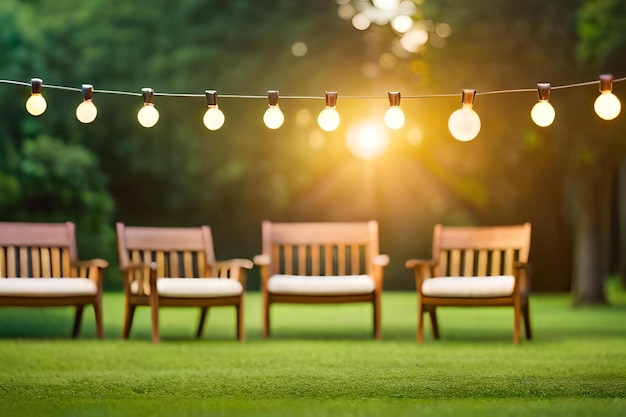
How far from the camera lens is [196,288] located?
22.9 ft

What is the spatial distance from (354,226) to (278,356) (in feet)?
6.06

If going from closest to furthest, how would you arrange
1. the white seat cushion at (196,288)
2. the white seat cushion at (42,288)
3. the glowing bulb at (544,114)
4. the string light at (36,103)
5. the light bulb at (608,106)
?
the light bulb at (608,106) → the glowing bulb at (544,114) → the string light at (36,103) → the white seat cushion at (42,288) → the white seat cushion at (196,288)

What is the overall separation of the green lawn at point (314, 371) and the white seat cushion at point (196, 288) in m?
0.35

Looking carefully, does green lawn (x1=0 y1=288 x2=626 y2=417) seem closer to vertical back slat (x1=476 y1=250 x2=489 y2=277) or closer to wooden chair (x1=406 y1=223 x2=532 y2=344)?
wooden chair (x1=406 y1=223 x2=532 y2=344)

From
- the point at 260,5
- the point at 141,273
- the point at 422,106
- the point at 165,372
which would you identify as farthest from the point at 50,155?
the point at 165,372

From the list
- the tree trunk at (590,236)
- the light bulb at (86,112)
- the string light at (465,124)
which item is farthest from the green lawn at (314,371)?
the tree trunk at (590,236)

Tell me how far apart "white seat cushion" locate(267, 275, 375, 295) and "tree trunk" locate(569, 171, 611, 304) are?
465 cm

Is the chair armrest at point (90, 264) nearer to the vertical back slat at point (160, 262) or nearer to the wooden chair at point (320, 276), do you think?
the vertical back slat at point (160, 262)

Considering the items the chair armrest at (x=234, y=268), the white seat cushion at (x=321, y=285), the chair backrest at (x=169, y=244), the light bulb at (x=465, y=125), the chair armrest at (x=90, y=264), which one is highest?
the light bulb at (x=465, y=125)

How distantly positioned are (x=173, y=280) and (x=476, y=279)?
6.91 ft

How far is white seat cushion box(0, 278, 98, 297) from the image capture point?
22.2ft

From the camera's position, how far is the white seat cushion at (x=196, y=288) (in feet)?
22.9

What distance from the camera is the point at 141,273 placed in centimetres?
716

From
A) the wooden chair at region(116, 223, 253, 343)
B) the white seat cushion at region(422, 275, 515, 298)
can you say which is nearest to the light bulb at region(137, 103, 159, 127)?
the wooden chair at region(116, 223, 253, 343)
